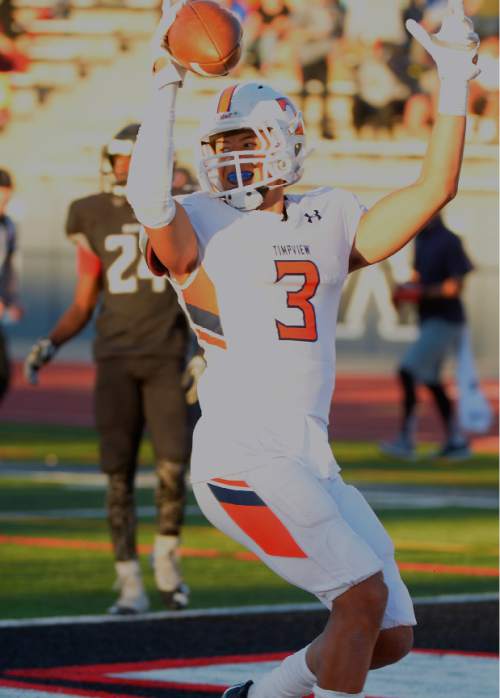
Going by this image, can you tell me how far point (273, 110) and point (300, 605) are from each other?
341cm

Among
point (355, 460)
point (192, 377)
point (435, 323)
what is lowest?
point (355, 460)

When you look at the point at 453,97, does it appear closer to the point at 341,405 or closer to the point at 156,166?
the point at 156,166

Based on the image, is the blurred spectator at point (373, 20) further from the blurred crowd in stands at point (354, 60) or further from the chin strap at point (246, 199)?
the chin strap at point (246, 199)

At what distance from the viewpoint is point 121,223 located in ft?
25.0

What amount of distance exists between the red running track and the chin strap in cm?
1111

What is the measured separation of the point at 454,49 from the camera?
457 centimetres

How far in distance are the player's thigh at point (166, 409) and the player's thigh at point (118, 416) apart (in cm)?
6

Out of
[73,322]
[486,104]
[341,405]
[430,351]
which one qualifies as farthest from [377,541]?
[486,104]

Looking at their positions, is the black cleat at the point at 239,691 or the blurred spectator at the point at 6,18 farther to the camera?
the blurred spectator at the point at 6,18

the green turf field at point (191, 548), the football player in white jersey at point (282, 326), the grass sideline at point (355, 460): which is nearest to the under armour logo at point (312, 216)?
the football player in white jersey at point (282, 326)

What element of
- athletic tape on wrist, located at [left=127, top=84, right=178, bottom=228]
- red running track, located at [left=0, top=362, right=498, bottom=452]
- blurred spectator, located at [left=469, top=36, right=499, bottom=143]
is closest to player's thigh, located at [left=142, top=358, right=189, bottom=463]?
athletic tape on wrist, located at [left=127, top=84, right=178, bottom=228]

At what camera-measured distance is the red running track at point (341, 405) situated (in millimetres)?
16922

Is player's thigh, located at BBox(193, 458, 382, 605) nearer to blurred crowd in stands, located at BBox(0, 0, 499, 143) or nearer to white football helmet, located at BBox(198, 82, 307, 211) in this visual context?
white football helmet, located at BBox(198, 82, 307, 211)

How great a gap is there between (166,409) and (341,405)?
38.7ft
